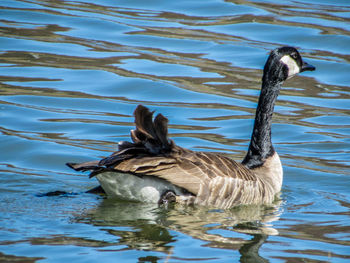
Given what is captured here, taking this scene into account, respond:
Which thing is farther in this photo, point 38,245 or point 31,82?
point 31,82

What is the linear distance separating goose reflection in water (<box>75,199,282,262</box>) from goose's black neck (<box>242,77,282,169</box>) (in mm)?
1099

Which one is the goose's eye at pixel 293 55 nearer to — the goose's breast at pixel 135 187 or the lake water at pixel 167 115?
the lake water at pixel 167 115

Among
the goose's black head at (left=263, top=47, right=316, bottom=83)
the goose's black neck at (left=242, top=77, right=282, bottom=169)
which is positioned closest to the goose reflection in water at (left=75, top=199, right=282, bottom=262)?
the goose's black neck at (left=242, top=77, right=282, bottom=169)

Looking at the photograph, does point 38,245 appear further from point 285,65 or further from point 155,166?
point 285,65

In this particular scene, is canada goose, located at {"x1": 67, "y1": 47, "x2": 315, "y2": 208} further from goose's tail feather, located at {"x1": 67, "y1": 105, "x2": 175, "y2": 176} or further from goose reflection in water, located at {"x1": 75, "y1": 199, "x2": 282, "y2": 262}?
goose reflection in water, located at {"x1": 75, "y1": 199, "x2": 282, "y2": 262}

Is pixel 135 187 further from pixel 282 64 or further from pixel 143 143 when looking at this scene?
pixel 282 64

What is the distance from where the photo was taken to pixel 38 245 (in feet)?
22.1

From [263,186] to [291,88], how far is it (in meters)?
6.06

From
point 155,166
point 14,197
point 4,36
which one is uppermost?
point 4,36

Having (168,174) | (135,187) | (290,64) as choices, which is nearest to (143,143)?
(168,174)

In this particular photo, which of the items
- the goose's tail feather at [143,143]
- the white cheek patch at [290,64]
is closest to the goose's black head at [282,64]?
the white cheek patch at [290,64]

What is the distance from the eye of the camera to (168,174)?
812 centimetres

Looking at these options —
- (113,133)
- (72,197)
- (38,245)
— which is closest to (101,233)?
(38,245)

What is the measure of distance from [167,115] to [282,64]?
3.72 metres
